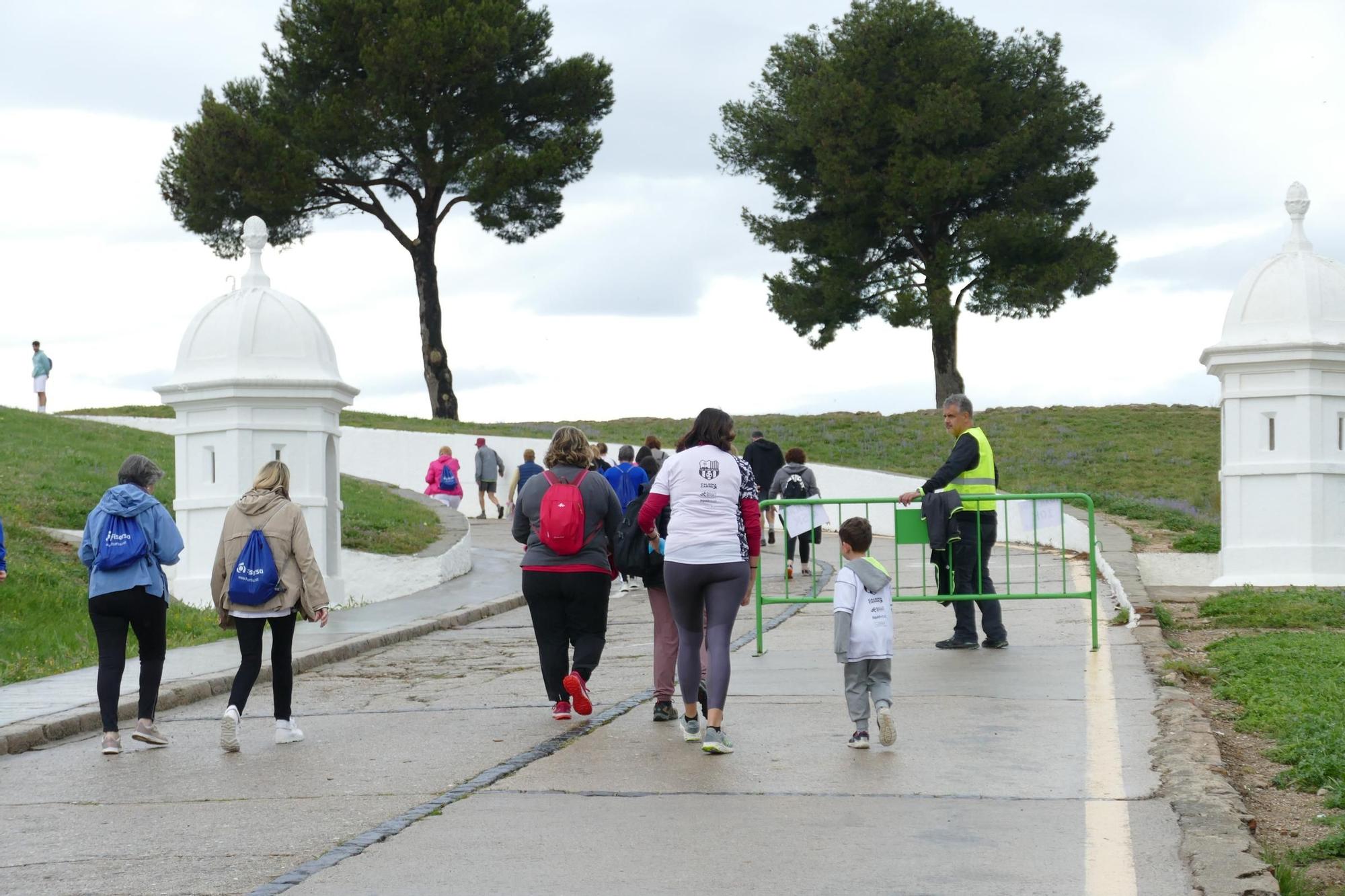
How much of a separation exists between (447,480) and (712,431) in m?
20.7

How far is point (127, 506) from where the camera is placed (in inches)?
344

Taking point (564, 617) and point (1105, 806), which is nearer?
point (1105, 806)

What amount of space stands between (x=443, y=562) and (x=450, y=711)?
10199 millimetres

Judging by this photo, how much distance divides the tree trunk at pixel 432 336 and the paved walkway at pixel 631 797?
34.0 m

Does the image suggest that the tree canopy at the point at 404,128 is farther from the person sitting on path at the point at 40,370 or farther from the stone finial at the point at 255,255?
the stone finial at the point at 255,255

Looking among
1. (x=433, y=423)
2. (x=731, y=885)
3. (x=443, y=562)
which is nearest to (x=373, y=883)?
(x=731, y=885)

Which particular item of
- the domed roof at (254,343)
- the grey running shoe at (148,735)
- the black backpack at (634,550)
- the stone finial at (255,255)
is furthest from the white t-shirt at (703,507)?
the stone finial at (255,255)

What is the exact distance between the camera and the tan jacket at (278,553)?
866 centimetres

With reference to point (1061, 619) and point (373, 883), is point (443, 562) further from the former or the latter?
point (373, 883)

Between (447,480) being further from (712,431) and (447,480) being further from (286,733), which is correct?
(712,431)

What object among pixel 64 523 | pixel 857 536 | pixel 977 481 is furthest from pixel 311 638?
pixel 857 536

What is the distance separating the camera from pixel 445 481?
1121 inches

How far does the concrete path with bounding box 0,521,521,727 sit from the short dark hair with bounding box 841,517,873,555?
5.05 metres

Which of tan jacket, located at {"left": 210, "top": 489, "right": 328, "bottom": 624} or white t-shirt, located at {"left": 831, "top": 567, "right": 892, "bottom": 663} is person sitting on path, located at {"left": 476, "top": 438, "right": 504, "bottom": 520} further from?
white t-shirt, located at {"left": 831, "top": 567, "right": 892, "bottom": 663}
